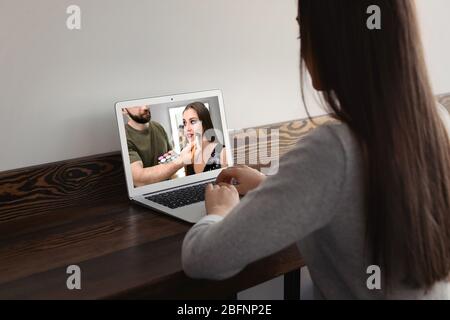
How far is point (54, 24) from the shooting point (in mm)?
1262

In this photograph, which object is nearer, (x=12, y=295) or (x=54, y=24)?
(x=12, y=295)

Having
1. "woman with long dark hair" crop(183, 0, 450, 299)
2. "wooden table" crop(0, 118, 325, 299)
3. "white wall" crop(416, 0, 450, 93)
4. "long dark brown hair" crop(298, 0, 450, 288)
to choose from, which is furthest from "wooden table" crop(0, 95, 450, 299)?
"white wall" crop(416, 0, 450, 93)

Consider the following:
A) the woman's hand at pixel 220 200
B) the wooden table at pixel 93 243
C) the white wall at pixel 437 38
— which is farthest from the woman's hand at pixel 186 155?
the white wall at pixel 437 38

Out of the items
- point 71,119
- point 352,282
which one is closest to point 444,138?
point 352,282

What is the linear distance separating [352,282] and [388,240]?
93mm

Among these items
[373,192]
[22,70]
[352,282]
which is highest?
[22,70]

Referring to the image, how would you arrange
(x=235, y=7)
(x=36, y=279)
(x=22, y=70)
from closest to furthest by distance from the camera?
(x=36, y=279) < (x=22, y=70) < (x=235, y=7)

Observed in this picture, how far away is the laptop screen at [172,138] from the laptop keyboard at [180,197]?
47 mm

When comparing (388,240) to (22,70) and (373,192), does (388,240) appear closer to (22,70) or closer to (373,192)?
(373,192)

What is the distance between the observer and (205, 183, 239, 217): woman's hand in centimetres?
99

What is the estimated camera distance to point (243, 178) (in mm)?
1206

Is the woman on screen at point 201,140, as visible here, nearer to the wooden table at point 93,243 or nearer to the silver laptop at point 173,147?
the silver laptop at point 173,147
